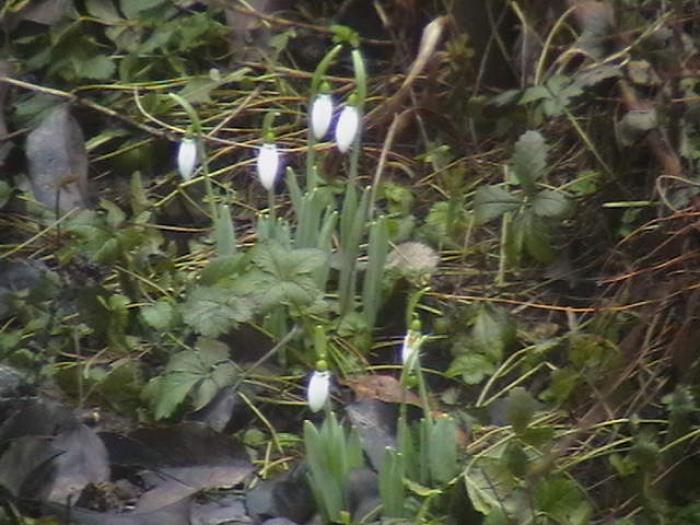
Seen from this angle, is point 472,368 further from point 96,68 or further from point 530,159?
point 96,68

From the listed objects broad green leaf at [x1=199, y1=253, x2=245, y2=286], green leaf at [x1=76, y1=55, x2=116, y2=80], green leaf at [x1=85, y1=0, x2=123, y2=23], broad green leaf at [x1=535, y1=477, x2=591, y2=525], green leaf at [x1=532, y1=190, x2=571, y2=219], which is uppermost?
green leaf at [x1=85, y1=0, x2=123, y2=23]

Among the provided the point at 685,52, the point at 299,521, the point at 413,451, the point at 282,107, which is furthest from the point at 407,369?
the point at 282,107

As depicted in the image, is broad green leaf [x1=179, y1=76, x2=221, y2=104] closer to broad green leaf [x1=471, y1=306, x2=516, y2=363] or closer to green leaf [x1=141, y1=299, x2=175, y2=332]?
green leaf [x1=141, y1=299, x2=175, y2=332]

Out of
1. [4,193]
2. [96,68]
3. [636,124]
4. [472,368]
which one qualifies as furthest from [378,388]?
[96,68]

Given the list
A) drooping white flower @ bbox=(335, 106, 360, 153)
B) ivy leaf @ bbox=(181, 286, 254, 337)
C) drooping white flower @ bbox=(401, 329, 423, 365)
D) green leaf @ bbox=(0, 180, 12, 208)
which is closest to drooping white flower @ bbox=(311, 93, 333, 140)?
drooping white flower @ bbox=(335, 106, 360, 153)

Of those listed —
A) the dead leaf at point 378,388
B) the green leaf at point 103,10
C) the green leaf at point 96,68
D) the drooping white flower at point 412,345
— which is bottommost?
the dead leaf at point 378,388

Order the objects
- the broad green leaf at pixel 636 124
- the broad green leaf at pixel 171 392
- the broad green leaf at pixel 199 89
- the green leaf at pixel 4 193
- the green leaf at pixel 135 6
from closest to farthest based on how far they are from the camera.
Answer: the broad green leaf at pixel 171 392 < the broad green leaf at pixel 636 124 < the green leaf at pixel 4 193 < the broad green leaf at pixel 199 89 < the green leaf at pixel 135 6

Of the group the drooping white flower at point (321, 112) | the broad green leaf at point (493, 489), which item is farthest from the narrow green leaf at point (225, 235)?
the broad green leaf at point (493, 489)

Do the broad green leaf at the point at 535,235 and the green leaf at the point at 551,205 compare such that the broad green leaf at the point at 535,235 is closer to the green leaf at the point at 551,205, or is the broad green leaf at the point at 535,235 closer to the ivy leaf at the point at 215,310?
the green leaf at the point at 551,205

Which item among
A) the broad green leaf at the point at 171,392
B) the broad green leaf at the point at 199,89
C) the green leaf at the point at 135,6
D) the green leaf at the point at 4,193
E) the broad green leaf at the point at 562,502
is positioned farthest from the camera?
the green leaf at the point at 135,6
